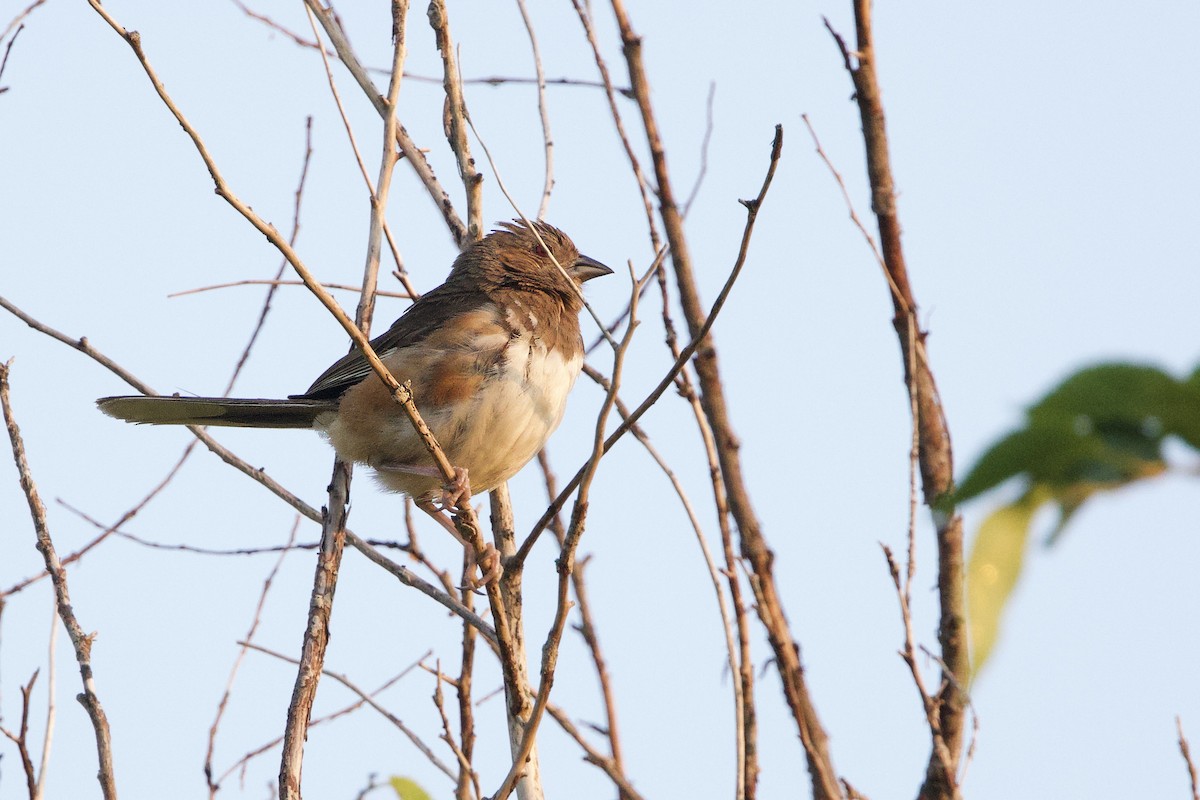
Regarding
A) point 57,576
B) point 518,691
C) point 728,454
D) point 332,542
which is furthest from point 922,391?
point 57,576

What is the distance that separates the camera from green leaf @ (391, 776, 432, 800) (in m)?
3.10

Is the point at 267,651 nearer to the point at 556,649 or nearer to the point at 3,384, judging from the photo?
the point at 3,384

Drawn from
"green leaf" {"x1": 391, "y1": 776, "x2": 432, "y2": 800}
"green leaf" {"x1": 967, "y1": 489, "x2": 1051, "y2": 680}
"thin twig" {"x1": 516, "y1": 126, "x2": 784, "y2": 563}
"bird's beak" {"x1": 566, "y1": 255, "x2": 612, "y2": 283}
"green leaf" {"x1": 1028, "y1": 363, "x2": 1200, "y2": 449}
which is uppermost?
"bird's beak" {"x1": 566, "y1": 255, "x2": 612, "y2": 283}

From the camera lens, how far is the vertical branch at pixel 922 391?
375 centimetres

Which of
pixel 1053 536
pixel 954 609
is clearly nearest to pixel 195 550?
pixel 954 609

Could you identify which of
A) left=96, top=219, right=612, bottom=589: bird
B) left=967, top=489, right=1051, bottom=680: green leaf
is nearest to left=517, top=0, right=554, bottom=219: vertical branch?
left=96, top=219, right=612, bottom=589: bird

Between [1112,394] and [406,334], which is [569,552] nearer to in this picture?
[1112,394]

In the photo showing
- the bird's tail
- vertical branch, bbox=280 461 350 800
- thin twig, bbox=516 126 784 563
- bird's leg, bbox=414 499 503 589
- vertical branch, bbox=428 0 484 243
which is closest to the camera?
thin twig, bbox=516 126 784 563

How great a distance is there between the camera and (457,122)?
4.27m

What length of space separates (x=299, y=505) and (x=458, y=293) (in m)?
1.50

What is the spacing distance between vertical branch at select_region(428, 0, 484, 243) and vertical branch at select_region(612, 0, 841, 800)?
65 centimetres

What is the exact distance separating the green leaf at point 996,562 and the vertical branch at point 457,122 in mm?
3572

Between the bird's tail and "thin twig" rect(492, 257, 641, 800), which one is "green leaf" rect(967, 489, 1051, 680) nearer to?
"thin twig" rect(492, 257, 641, 800)

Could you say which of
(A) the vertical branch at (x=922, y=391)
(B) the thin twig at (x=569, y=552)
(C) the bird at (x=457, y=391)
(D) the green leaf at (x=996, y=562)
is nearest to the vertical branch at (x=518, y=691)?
(B) the thin twig at (x=569, y=552)
